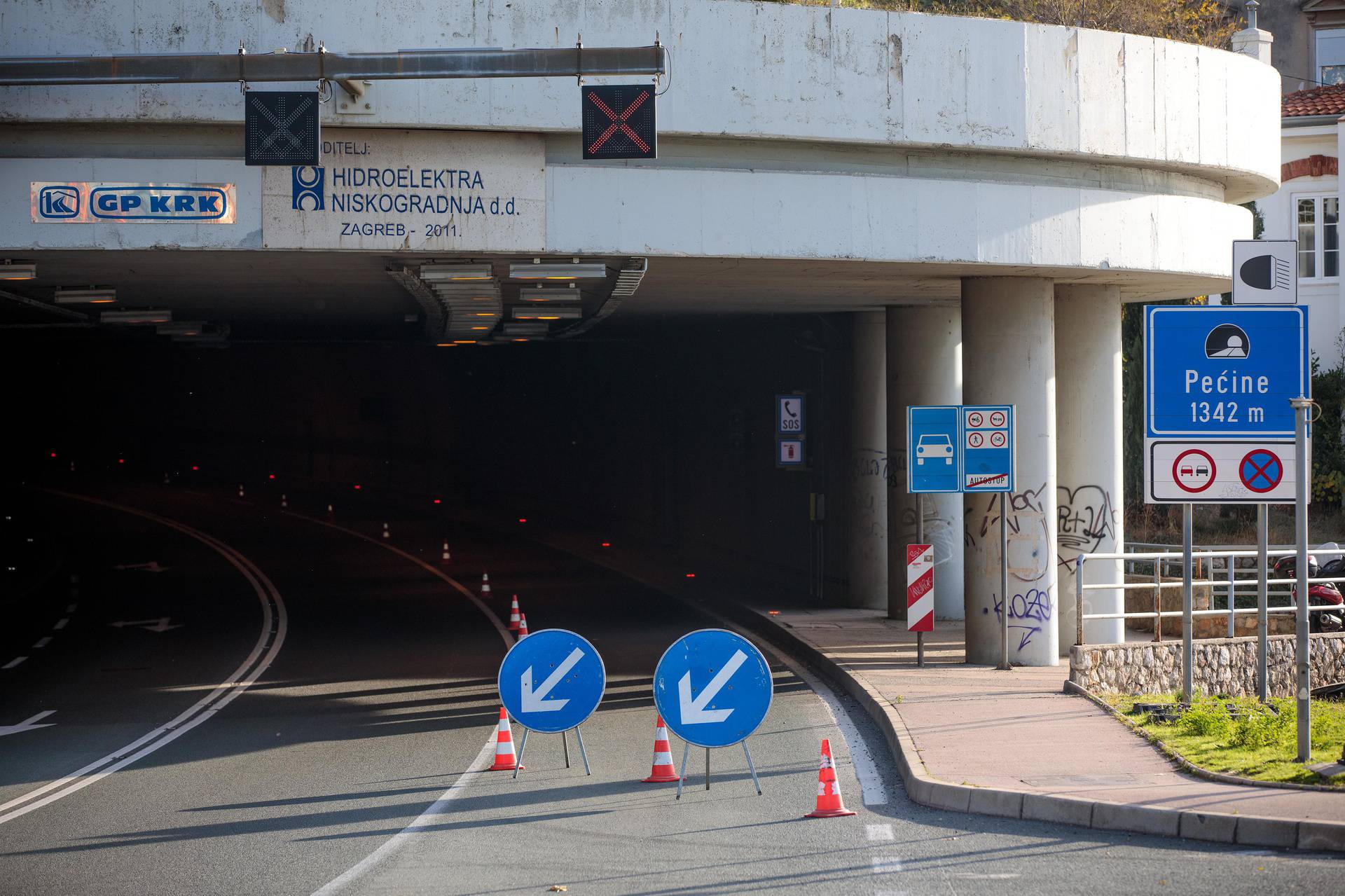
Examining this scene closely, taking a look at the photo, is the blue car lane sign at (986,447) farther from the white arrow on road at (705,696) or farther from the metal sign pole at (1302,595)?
the white arrow on road at (705,696)

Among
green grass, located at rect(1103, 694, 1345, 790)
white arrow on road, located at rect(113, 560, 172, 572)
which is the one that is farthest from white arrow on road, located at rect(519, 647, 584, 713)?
white arrow on road, located at rect(113, 560, 172, 572)

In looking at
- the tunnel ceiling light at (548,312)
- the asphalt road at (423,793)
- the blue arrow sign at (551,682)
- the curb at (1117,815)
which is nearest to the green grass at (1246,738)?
the curb at (1117,815)

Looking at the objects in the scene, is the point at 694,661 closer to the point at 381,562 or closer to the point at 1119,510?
the point at 1119,510

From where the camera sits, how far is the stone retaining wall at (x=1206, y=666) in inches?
563

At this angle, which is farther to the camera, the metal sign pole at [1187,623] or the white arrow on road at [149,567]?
the white arrow on road at [149,567]

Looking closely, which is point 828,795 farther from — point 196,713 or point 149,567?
point 149,567

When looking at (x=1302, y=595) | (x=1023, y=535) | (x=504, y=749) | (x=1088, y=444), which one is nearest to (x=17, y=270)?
(x=504, y=749)

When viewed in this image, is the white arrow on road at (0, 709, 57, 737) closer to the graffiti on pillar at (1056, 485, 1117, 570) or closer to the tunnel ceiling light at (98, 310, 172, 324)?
the tunnel ceiling light at (98, 310, 172, 324)

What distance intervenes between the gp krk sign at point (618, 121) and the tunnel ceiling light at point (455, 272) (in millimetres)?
2727

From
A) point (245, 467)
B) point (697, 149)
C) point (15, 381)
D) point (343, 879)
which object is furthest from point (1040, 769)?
point (15, 381)

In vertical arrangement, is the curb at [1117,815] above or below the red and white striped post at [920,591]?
below

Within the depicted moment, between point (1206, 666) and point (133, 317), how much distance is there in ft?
48.7

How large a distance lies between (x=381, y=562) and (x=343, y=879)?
23802 mm

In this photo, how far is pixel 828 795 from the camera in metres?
9.17
